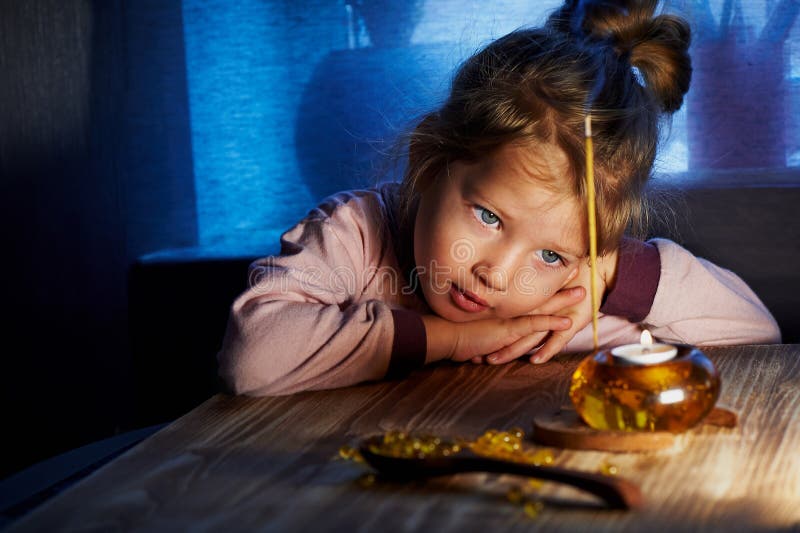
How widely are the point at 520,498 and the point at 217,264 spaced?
3.87 feet

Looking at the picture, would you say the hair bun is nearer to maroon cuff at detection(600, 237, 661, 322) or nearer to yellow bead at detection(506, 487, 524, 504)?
maroon cuff at detection(600, 237, 661, 322)

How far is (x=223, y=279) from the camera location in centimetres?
176

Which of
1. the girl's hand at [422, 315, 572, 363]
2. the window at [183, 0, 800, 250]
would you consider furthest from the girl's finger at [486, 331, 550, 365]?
the window at [183, 0, 800, 250]

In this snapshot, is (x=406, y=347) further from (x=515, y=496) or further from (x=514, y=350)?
(x=515, y=496)

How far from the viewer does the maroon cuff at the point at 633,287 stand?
1.35 m

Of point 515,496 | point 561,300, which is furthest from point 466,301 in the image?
point 515,496

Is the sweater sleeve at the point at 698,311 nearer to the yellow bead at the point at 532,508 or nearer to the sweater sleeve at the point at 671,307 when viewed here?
the sweater sleeve at the point at 671,307

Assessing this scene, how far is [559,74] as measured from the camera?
1198 millimetres

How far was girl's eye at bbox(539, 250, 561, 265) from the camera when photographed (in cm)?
120

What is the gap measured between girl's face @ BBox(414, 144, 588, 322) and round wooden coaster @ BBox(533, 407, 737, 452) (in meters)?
0.33

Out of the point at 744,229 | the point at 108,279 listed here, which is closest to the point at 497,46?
the point at 744,229

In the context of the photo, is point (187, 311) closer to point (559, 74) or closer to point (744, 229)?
point (559, 74)

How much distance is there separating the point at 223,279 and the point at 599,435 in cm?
111

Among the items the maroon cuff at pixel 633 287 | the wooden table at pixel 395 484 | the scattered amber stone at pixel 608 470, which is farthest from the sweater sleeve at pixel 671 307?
the scattered amber stone at pixel 608 470
